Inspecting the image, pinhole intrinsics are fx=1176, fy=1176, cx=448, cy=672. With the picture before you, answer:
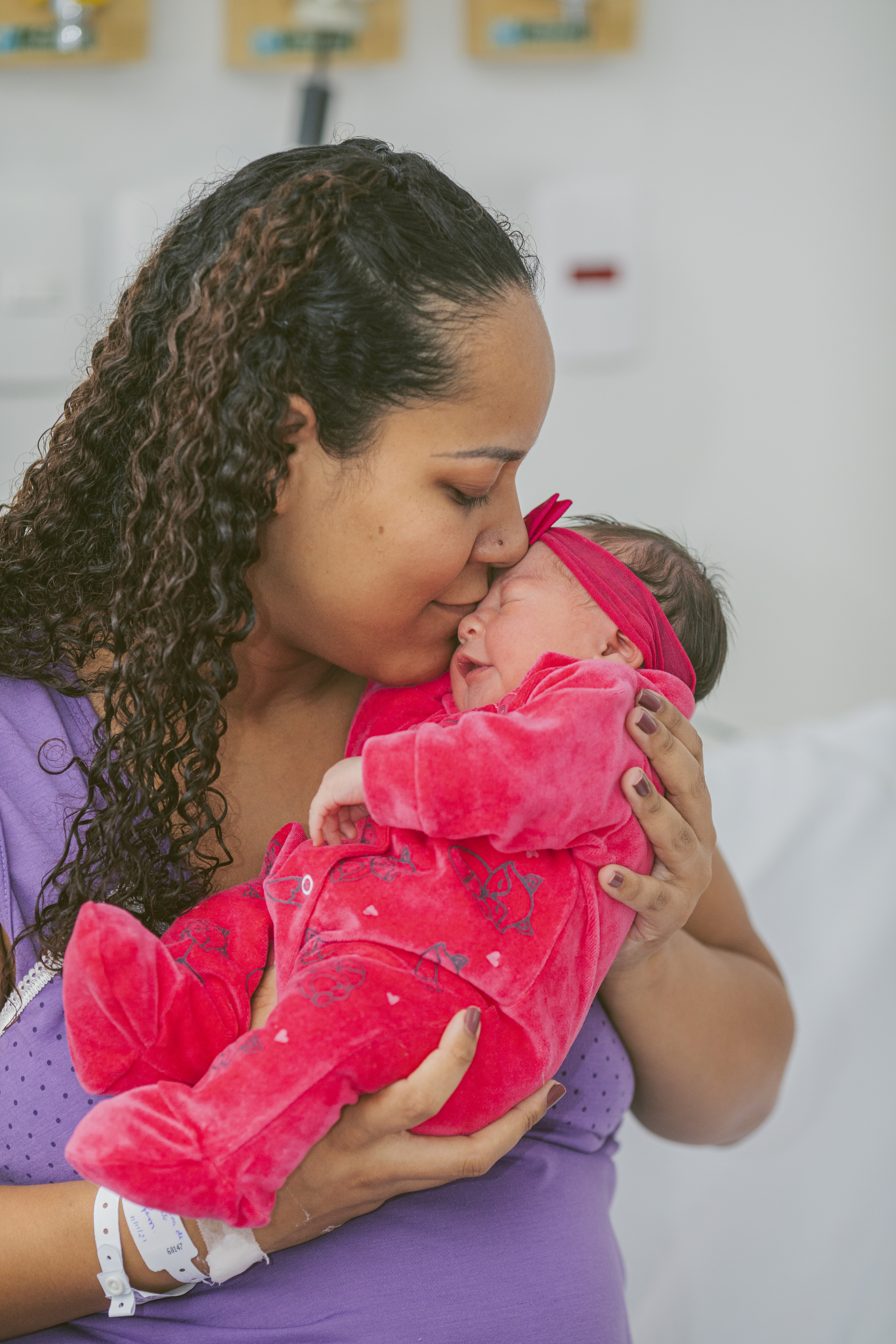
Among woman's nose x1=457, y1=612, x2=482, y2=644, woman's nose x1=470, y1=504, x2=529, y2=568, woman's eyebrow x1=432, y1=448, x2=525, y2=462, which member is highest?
woman's eyebrow x1=432, y1=448, x2=525, y2=462

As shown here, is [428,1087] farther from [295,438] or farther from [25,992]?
[295,438]

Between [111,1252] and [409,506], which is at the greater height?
[409,506]

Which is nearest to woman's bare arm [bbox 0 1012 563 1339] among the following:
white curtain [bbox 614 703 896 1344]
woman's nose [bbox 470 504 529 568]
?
woman's nose [bbox 470 504 529 568]

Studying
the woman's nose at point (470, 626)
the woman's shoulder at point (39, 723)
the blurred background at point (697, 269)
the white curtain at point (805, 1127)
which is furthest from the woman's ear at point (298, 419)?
the white curtain at point (805, 1127)

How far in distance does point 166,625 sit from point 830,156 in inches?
61.1

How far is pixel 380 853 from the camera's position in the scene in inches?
38.4

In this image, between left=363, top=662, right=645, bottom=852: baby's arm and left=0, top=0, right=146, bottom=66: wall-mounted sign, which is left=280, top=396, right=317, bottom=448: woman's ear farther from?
left=0, top=0, right=146, bottom=66: wall-mounted sign

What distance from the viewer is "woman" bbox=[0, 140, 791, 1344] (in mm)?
953

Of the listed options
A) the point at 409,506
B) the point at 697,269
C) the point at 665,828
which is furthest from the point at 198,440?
the point at 697,269

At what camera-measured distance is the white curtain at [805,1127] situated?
4.84ft

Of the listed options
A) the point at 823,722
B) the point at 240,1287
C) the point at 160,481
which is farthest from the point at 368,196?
the point at 823,722

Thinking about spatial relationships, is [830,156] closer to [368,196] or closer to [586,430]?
[586,430]

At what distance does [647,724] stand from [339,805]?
0.27 metres

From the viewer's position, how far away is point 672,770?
1022mm
